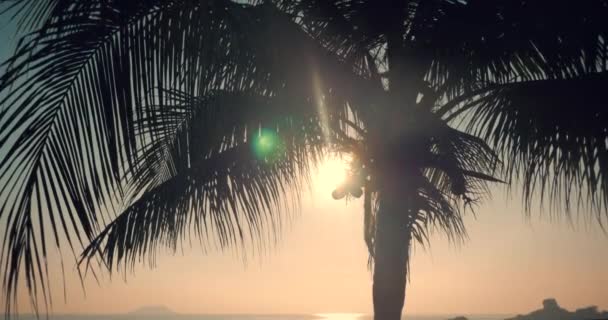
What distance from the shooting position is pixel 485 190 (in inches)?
277

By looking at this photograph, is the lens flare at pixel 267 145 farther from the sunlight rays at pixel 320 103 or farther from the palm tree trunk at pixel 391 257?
the palm tree trunk at pixel 391 257

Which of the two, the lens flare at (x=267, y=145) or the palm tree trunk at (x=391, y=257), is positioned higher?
the lens flare at (x=267, y=145)

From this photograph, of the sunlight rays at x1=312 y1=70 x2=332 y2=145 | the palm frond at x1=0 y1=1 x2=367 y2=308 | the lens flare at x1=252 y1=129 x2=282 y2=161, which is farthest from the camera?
the lens flare at x1=252 y1=129 x2=282 y2=161

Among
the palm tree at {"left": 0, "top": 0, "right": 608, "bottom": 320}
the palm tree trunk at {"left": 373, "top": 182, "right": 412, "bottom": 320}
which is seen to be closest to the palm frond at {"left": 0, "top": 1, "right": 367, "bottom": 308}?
the palm tree at {"left": 0, "top": 0, "right": 608, "bottom": 320}

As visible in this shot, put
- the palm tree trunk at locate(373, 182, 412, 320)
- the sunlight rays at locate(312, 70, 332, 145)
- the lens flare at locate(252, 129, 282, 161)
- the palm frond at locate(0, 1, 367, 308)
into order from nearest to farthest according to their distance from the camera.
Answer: the palm frond at locate(0, 1, 367, 308), the sunlight rays at locate(312, 70, 332, 145), the lens flare at locate(252, 129, 282, 161), the palm tree trunk at locate(373, 182, 412, 320)

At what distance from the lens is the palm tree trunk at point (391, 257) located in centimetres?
466

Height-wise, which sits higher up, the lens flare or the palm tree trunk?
the lens flare

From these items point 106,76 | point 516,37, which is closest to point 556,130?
point 516,37

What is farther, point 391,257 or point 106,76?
point 391,257

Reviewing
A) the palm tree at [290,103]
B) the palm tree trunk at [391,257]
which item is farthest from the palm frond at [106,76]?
the palm tree trunk at [391,257]

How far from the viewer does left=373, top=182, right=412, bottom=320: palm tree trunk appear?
4656 millimetres

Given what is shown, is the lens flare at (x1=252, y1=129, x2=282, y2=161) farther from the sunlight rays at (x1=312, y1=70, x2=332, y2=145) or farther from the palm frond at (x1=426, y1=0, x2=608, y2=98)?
the palm frond at (x1=426, y1=0, x2=608, y2=98)

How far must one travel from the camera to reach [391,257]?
4676 millimetres

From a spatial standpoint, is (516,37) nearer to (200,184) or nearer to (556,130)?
(556,130)
